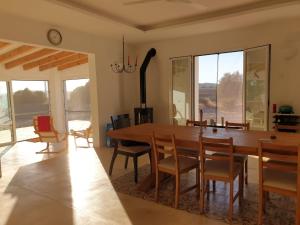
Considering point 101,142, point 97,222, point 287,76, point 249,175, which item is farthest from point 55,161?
point 287,76

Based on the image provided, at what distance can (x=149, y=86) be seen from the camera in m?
6.49

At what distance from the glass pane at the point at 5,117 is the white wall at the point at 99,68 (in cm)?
272

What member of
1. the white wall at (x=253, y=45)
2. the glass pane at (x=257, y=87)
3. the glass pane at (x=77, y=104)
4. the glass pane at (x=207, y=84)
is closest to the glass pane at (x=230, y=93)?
the glass pane at (x=207, y=84)

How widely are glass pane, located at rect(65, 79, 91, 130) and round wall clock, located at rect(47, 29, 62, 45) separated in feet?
10.2

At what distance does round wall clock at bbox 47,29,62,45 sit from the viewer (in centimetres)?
456

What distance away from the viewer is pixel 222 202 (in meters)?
2.91

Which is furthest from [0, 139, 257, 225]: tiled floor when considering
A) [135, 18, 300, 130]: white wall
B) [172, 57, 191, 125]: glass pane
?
[172, 57, 191, 125]: glass pane

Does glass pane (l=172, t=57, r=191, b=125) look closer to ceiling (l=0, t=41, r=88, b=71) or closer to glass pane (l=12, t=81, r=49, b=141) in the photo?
ceiling (l=0, t=41, r=88, b=71)

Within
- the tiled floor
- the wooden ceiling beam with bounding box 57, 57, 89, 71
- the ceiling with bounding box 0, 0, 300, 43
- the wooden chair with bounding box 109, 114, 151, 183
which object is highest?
the ceiling with bounding box 0, 0, 300, 43

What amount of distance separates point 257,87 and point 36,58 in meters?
5.24

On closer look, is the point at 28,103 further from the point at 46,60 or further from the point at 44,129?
the point at 44,129

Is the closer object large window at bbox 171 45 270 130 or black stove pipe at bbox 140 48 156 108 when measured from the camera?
large window at bbox 171 45 270 130

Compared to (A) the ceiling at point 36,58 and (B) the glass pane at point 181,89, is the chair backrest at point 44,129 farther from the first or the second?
(B) the glass pane at point 181,89

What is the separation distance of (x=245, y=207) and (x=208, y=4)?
297 centimetres
